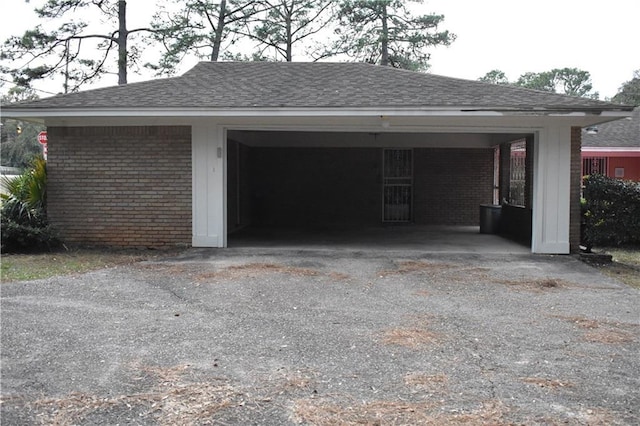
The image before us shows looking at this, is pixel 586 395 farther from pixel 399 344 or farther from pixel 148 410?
pixel 148 410

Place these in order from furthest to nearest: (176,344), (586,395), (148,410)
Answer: (176,344) → (586,395) → (148,410)

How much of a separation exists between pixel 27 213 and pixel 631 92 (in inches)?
2028

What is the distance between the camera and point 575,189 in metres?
12.1

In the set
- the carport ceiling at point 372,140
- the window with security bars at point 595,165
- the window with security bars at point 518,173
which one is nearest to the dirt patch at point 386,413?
the window with security bars at point 518,173

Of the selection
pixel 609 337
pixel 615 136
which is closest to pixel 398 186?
pixel 615 136

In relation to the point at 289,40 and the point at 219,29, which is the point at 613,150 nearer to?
the point at 289,40

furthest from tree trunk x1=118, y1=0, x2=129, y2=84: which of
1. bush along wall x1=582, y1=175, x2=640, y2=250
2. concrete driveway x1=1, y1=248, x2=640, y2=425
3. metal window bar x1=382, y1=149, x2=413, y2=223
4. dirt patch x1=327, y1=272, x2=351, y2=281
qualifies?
dirt patch x1=327, y1=272, x2=351, y2=281

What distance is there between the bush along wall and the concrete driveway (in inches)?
153

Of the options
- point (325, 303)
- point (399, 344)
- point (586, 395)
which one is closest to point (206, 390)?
point (399, 344)

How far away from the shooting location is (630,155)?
73.5 ft

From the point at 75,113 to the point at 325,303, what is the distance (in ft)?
22.0

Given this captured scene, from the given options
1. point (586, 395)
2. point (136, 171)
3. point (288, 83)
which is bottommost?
point (586, 395)

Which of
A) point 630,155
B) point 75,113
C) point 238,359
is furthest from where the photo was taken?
point 630,155

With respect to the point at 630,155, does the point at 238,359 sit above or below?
below
